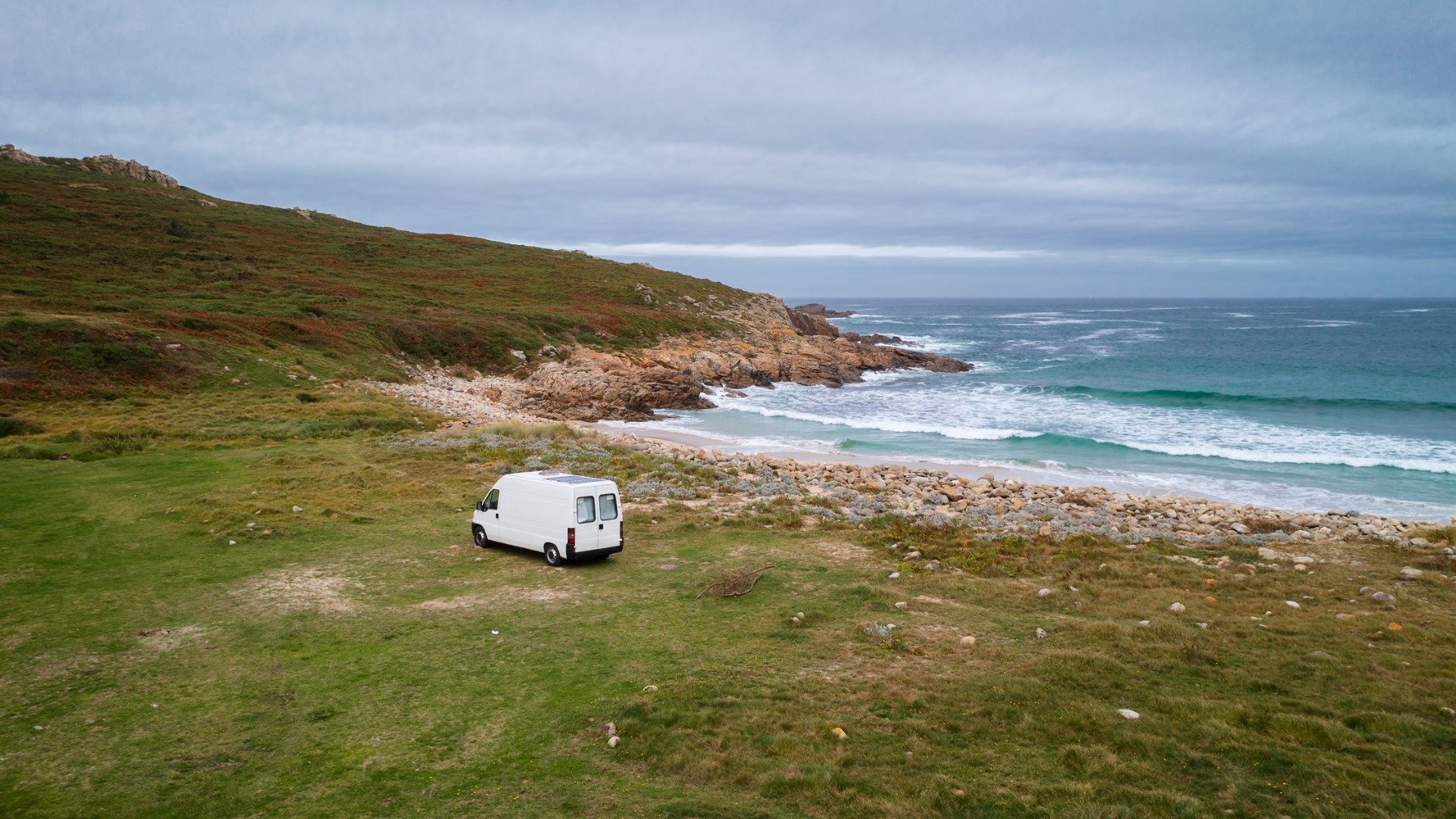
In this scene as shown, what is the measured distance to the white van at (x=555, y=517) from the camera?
1532 centimetres

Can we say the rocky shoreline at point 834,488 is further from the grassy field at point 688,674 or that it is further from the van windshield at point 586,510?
the van windshield at point 586,510

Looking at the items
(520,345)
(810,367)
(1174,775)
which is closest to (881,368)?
(810,367)

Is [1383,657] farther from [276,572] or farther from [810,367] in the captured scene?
[810,367]

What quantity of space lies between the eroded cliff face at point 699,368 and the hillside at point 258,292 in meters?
3.50

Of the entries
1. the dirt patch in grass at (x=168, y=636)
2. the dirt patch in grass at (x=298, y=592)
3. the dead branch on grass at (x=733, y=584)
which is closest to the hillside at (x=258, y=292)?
the dirt patch in grass at (x=298, y=592)

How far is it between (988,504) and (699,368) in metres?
39.2

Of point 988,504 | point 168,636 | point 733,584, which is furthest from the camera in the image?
point 988,504

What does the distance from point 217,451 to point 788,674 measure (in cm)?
2256

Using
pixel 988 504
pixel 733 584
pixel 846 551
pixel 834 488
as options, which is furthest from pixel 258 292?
pixel 733 584

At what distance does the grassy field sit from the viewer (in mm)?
7684

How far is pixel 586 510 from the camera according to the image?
1534 centimetres

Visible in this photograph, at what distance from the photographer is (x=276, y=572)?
14.6 meters

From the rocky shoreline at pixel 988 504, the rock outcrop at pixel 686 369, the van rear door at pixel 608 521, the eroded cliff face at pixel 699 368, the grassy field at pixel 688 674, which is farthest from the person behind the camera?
the eroded cliff face at pixel 699 368

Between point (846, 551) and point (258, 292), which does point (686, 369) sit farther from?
point (846, 551)
